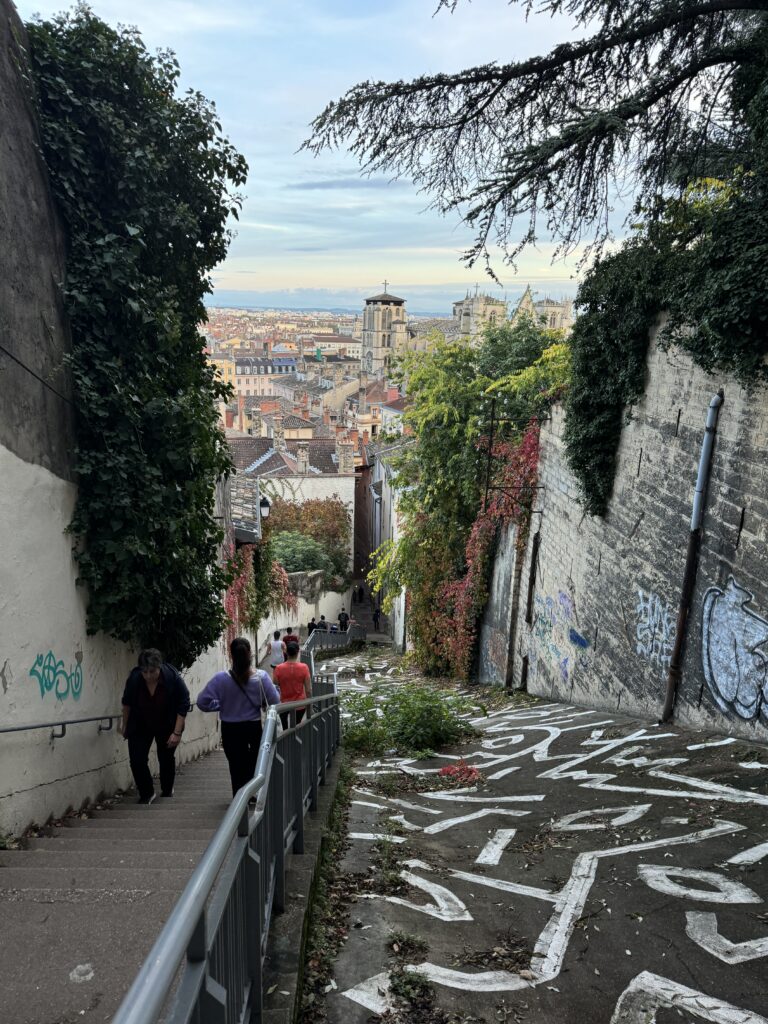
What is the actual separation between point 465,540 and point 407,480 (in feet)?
13.1

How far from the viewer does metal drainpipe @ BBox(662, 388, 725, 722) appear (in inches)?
289

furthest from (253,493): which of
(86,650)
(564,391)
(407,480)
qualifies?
(86,650)

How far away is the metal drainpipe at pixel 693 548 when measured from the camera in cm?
733

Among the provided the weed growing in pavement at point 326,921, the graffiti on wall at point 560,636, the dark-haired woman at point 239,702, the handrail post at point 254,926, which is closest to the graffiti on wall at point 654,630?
the graffiti on wall at point 560,636

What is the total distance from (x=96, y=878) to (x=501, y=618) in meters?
12.6

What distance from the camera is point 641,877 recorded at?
4512 millimetres

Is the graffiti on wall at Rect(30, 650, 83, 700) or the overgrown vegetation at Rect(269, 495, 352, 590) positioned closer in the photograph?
the graffiti on wall at Rect(30, 650, 83, 700)

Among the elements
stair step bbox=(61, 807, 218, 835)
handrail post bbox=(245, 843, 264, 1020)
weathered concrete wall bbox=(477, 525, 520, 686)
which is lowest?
weathered concrete wall bbox=(477, 525, 520, 686)

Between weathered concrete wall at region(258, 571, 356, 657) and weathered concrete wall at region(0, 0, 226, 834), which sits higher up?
weathered concrete wall at region(0, 0, 226, 834)

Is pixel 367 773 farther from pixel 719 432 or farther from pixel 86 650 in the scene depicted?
pixel 719 432

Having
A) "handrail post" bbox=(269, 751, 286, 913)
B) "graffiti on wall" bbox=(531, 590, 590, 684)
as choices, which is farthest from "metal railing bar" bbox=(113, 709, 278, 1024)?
"graffiti on wall" bbox=(531, 590, 590, 684)

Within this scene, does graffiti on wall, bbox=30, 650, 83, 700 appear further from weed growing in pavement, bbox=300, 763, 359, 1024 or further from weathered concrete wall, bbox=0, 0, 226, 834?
weed growing in pavement, bbox=300, 763, 359, 1024

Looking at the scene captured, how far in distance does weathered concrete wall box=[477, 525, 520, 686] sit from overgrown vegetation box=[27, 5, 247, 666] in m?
8.31

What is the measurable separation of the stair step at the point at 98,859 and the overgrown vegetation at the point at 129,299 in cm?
240
